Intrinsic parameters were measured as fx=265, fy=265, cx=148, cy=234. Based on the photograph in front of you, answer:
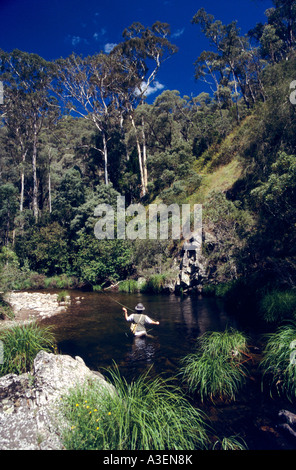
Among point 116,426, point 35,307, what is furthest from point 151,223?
point 116,426

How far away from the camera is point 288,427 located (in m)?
4.50

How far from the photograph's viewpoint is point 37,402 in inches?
164

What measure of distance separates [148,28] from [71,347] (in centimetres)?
4178

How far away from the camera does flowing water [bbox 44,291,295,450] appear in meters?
4.89

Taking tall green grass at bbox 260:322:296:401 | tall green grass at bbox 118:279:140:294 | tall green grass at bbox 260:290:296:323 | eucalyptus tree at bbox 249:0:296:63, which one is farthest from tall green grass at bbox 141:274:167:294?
eucalyptus tree at bbox 249:0:296:63

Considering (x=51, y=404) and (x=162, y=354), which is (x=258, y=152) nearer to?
(x=162, y=354)

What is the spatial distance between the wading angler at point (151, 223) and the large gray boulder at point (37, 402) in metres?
17.4

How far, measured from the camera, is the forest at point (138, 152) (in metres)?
19.4

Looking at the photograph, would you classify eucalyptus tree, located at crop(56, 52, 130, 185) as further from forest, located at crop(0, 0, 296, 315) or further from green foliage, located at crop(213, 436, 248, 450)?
green foliage, located at crop(213, 436, 248, 450)

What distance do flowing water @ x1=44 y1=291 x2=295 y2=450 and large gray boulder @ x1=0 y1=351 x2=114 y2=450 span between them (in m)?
2.11

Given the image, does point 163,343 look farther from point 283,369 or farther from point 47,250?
point 47,250

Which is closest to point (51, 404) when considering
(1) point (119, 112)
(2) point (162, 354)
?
(2) point (162, 354)

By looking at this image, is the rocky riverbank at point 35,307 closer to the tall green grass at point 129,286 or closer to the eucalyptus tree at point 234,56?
the tall green grass at point 129,286
